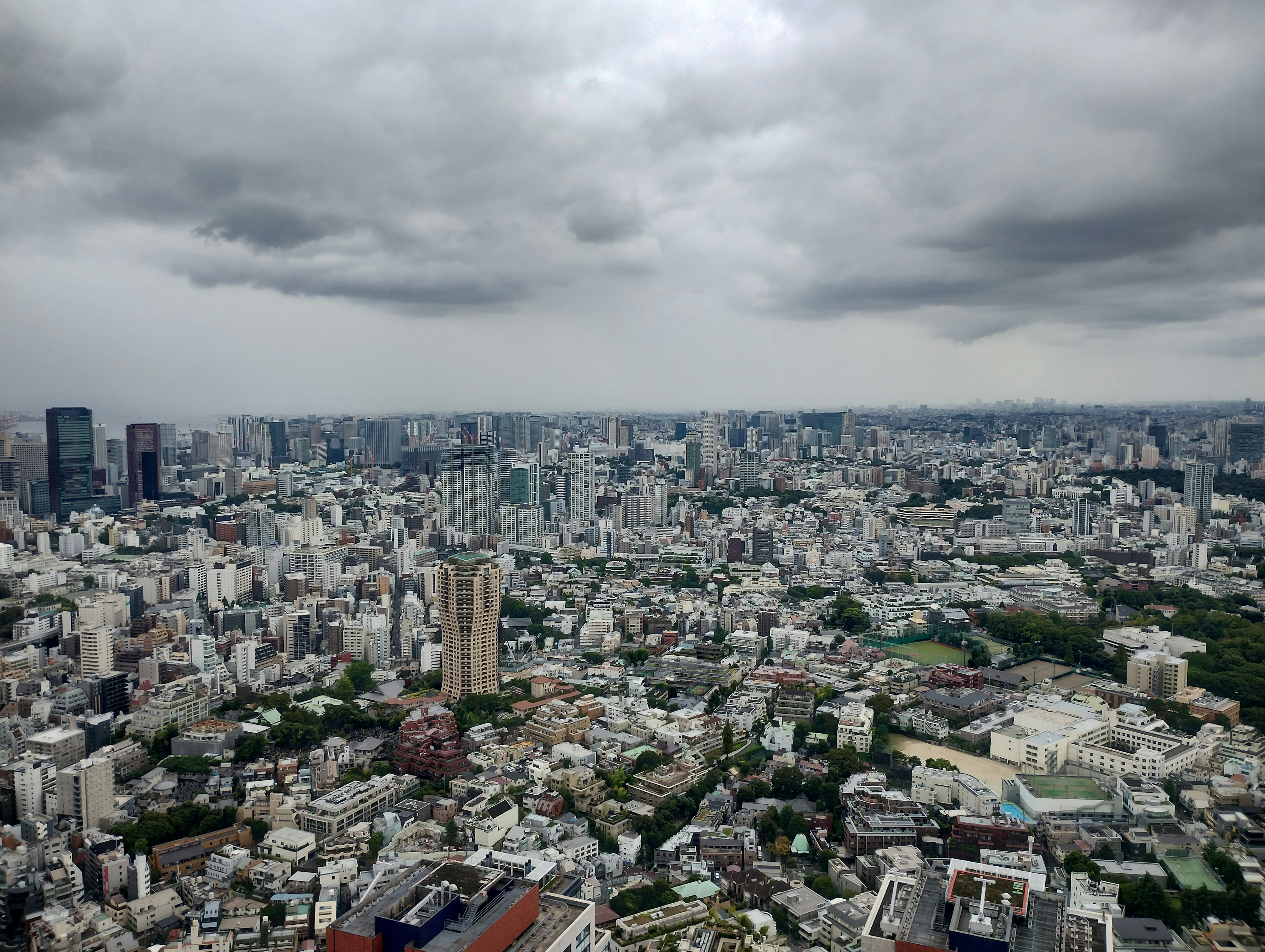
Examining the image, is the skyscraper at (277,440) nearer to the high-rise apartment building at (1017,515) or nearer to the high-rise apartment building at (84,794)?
the high-rise apartment building at (1017,515)

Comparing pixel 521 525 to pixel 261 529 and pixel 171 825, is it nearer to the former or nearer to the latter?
pixel 261 529

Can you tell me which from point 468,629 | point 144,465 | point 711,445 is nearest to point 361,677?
point 468,629

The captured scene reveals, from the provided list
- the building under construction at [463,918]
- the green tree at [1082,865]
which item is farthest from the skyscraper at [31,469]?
the green tree at [1082,865]

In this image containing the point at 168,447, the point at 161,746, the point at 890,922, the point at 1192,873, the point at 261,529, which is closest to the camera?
the point at 890,922

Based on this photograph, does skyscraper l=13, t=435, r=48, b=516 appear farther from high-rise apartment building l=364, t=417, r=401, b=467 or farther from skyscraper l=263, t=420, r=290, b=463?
high-rise apartment building l=364, t=417, r=401, b=467

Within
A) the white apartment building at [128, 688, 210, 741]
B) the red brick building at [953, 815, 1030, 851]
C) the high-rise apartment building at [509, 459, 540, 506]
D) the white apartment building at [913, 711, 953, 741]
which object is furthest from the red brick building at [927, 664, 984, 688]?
the high-rise apartment building at [509, 459, 540, 506]

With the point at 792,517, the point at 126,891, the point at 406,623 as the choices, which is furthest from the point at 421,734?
the point at 792,517
